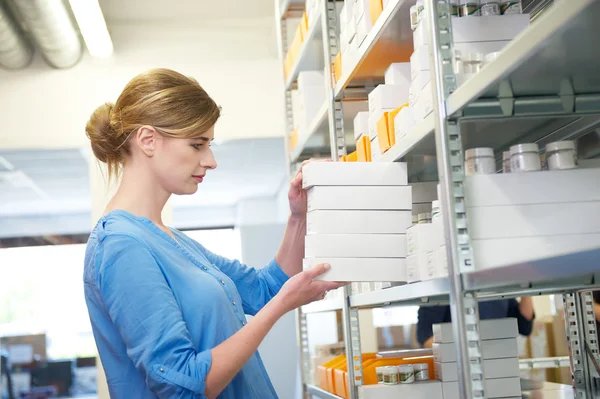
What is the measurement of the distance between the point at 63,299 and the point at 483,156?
6.86m

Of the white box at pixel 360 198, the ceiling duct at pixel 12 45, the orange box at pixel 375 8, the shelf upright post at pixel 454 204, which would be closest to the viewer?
the shelf upright post at pixel 454 204

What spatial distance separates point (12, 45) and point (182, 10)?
1.42 meters

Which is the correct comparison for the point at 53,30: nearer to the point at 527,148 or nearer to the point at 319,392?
the point at 319,392

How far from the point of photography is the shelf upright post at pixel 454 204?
1.43 meters

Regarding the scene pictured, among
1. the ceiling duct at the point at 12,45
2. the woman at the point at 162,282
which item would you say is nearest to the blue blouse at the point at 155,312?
the woman at the point at 162,282

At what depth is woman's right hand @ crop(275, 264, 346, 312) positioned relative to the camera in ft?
5.47

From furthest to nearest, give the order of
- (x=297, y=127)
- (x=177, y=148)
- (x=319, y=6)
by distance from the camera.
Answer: (x=297, y=127)
(x=319, y=6)
(x=177, y=148)

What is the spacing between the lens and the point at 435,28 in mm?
1535

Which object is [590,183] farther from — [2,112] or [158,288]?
[2,112]

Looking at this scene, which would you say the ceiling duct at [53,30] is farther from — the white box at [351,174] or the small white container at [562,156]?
the small white container at [562,156]

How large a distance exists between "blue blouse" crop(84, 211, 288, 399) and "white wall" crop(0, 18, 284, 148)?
4.07 metres

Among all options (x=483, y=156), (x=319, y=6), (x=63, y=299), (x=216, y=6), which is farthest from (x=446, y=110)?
(x=63, y=299)

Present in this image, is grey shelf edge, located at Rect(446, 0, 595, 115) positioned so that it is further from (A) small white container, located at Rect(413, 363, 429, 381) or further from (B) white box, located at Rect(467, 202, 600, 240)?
(A) small white container, located at Rect(413, 363, 429, 381)

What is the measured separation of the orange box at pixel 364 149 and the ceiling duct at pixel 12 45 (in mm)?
3411
